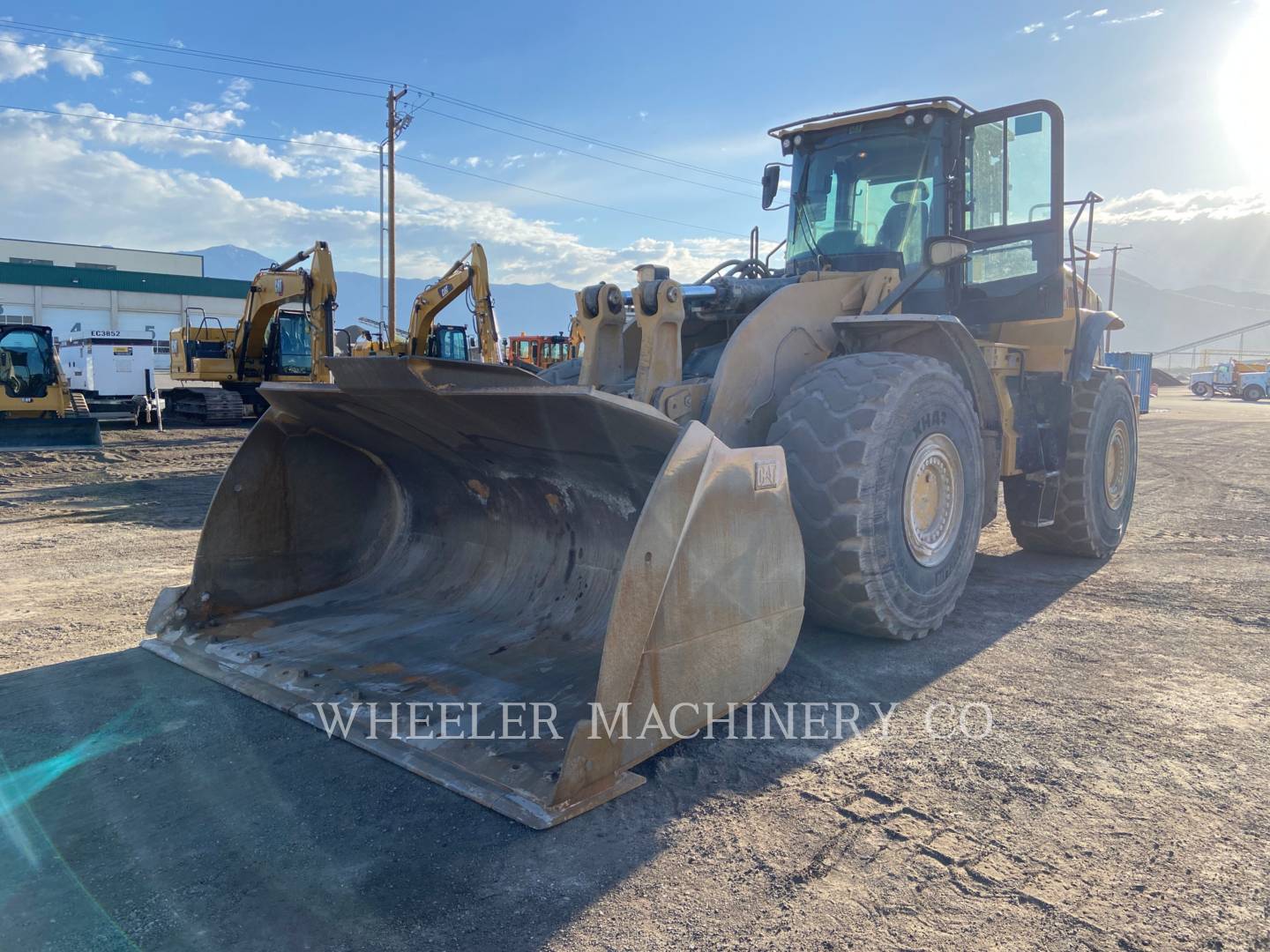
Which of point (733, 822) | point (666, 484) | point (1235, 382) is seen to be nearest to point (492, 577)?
point (666, 484)

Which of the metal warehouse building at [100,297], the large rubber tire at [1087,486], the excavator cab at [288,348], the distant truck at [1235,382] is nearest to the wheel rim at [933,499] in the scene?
the large rubber tire at [1087,486]

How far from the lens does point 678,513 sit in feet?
9.75

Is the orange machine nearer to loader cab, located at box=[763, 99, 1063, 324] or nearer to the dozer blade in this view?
the dozer blade

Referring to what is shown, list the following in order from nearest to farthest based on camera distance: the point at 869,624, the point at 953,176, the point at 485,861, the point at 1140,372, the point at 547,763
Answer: the point at 485,861 < the point at 547,763 < the point at 869,624 < the point at 953,176 < the point at 1140,372

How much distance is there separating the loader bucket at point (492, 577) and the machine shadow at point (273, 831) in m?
0.14

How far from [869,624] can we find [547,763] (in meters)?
1.81

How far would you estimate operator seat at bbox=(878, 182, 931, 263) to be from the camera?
548cm

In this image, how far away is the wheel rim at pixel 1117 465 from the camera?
6.98 m

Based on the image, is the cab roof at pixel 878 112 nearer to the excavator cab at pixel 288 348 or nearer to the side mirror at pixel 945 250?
the side mirror at pixel 945 250

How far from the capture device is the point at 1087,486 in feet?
21.2

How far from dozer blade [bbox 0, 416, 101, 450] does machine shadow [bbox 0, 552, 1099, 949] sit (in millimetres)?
11444

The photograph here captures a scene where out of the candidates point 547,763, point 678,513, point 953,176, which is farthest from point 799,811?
point 953,176

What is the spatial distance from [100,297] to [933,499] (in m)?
60.0

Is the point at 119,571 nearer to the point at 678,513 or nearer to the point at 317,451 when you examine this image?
the point at 317,451
